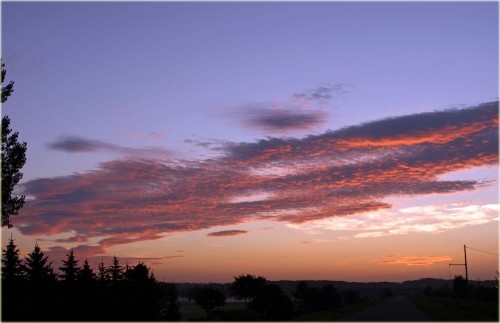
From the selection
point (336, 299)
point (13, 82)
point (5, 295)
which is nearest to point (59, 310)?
point (5, 295)

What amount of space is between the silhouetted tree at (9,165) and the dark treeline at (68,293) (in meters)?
9.82

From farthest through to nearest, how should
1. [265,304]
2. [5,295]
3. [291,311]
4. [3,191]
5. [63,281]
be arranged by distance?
[291,311]
[265,304]
[63,281]
[5,295]
[3,191]

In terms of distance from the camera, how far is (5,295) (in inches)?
1740

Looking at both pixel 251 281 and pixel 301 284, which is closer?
pixel 251 281

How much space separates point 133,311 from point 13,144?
3033 centimetres

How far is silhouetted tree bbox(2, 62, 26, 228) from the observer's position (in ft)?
114

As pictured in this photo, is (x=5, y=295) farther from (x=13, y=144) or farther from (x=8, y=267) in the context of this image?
(x=13, y=144)

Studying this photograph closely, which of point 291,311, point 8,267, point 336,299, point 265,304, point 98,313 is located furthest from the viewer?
point 336,299

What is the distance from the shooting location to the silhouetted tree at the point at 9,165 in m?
34.7

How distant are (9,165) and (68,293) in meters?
25.0

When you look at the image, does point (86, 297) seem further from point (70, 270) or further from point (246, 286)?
point (246, 286)

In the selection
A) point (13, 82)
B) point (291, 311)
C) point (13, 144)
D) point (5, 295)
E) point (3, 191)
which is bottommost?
point (291, 311)

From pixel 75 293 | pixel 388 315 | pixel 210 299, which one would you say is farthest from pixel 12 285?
pixel 210 299

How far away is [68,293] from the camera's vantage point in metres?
56.0
